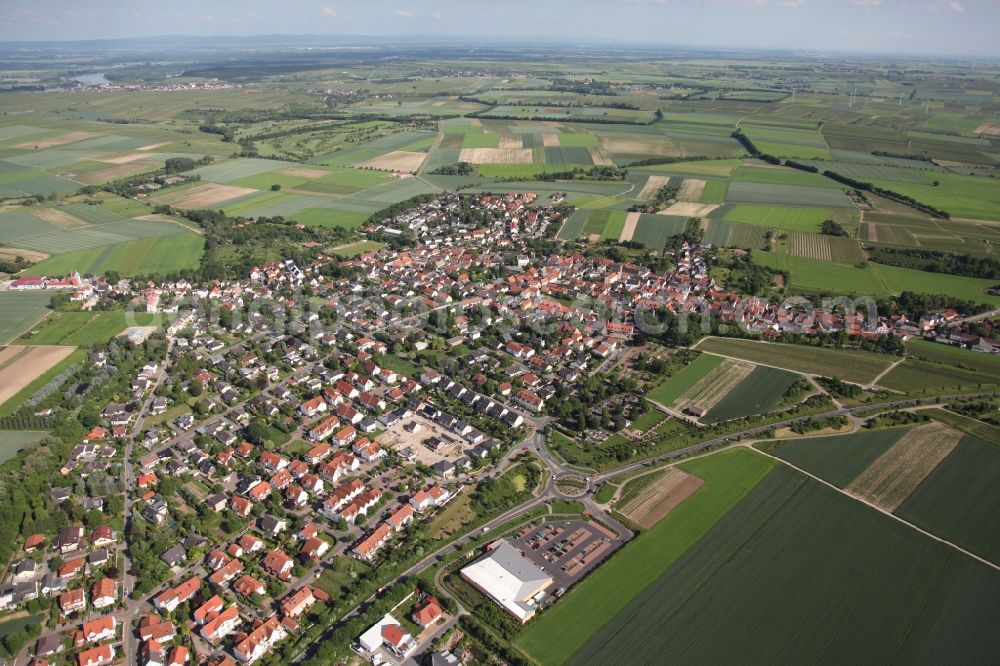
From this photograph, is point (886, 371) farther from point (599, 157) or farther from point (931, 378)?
point (599, 157)

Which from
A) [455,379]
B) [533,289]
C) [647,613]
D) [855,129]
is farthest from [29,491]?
[855,129]

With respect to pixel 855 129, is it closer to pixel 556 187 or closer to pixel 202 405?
pixel 556 187

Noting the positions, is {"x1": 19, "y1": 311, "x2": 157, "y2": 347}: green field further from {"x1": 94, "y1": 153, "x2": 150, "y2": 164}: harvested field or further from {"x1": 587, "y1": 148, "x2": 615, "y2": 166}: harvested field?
{"x1": 587, "y1": 148, "x2": 615, "y2": 166}: harvested field

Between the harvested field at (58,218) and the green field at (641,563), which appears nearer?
the green field at (641,563)

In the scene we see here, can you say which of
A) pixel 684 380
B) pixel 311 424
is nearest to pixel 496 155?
pixel 684 380

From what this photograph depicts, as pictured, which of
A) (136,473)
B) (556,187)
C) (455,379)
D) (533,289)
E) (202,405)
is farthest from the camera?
(556,187)

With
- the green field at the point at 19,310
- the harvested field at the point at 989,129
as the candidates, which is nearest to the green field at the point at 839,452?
the green field at the point at 19,310

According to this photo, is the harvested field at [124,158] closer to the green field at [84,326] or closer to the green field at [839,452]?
the green field at [84,326]
